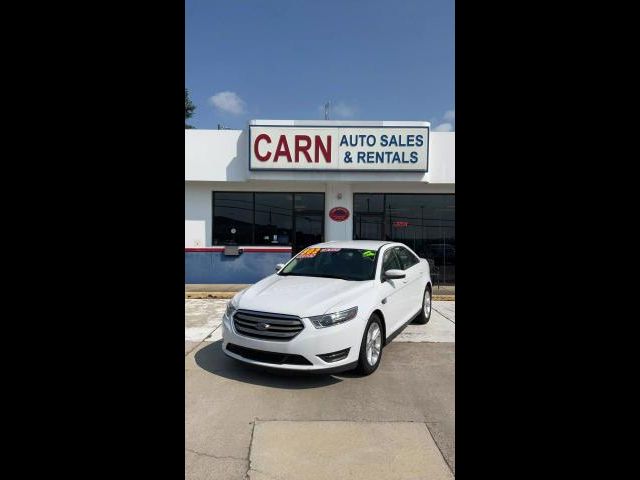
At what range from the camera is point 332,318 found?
12.8 ft

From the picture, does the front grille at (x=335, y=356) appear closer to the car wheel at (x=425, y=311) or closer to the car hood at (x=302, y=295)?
the car hood at (x=302, y=295)

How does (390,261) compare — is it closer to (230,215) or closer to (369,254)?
(369,254)

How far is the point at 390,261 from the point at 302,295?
1.89 metres

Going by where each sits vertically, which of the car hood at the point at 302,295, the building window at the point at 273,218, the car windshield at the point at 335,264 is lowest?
the car hood at the point at 302,295

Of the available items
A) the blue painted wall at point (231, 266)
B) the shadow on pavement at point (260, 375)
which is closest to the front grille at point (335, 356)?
the shadow on pavement at point (260, 375)

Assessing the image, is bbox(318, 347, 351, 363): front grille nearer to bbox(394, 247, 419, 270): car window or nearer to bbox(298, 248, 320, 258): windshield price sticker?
bbox(298, 248, 320, 258): windshield price sticker

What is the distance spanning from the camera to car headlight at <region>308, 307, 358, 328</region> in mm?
3850

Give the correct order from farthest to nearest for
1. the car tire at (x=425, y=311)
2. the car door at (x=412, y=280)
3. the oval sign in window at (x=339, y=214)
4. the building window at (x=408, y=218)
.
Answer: the building window at (x=408, y=218), the oval sign in window at (x=339, y=214), the car tire at (x=425, y=311), the car door at (x=412, y=280)

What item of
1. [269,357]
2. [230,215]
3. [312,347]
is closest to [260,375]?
[269,357]

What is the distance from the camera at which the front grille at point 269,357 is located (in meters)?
3.84

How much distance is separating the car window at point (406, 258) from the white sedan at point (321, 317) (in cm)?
74
